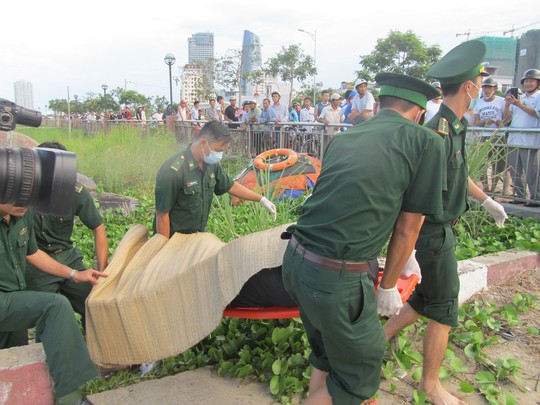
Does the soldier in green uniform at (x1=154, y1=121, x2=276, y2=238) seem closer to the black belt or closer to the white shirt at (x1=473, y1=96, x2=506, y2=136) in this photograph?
the black belt

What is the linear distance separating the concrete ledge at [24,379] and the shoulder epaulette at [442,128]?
7.85 ft

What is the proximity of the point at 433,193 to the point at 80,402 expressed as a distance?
81.4 inches

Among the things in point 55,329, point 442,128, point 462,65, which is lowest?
point 55,329

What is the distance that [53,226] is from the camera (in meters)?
3.32

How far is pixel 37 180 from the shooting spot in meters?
1.48

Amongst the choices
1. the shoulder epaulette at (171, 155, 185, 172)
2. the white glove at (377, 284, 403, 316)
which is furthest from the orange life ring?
the white glove at (377, 284, 403, 316)

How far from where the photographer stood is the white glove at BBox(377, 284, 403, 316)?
6.89 feet

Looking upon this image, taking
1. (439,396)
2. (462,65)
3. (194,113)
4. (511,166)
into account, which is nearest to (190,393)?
(439,396)

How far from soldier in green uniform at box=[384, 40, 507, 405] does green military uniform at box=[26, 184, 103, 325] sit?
2.21m

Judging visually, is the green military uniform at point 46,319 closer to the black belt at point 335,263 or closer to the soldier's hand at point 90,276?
the soldier's hand at point 90,276

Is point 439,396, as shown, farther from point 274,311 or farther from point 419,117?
point 419,117

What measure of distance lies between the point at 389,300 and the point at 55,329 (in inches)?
67.9

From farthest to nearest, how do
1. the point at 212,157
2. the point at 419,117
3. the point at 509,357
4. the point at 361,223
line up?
1. the point at 212,157
2. the point at 509,357
3. the point at 419,117
4. the point at 361,223

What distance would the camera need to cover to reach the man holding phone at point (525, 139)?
572 centimetres
